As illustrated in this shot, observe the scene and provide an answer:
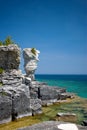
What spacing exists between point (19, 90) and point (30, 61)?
63.8 ft

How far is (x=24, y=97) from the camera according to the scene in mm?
26281

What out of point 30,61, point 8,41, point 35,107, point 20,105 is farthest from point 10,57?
point 20,105

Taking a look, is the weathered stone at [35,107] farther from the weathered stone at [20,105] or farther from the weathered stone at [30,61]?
the weathered stone at [30,61]

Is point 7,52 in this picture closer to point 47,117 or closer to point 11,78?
point 11,78

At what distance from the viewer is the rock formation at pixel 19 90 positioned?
24073 millimetres

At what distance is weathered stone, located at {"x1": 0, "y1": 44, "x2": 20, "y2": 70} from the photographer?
35.1 m

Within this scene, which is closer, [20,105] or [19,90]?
[20,105]

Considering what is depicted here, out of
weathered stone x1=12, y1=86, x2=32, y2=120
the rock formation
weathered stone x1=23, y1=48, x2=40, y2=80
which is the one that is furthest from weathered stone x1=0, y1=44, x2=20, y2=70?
weathered stone x1=12, y1=86, x2=32, y2=120

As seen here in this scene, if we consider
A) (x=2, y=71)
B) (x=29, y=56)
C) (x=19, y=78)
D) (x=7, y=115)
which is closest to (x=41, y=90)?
(x=19, y=78)

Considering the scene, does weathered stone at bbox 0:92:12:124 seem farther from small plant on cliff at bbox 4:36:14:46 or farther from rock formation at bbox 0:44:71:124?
small plant on cliff at bbox 4:36:14:46

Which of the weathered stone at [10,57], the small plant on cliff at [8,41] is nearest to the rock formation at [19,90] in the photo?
the weathered stone at [10,57]

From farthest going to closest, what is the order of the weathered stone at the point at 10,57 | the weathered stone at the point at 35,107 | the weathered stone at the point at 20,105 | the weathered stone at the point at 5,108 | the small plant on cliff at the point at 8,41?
the small plant on cliff at the point at 8,41 < the weathered stone at the point at 10,57 < the weathered stone at the point at 35,107 < the weathered stone at the point at 20,105 < the weathered stone at the point at 5,108

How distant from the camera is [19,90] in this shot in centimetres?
2642

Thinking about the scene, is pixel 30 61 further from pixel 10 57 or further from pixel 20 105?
pixel 20 105
